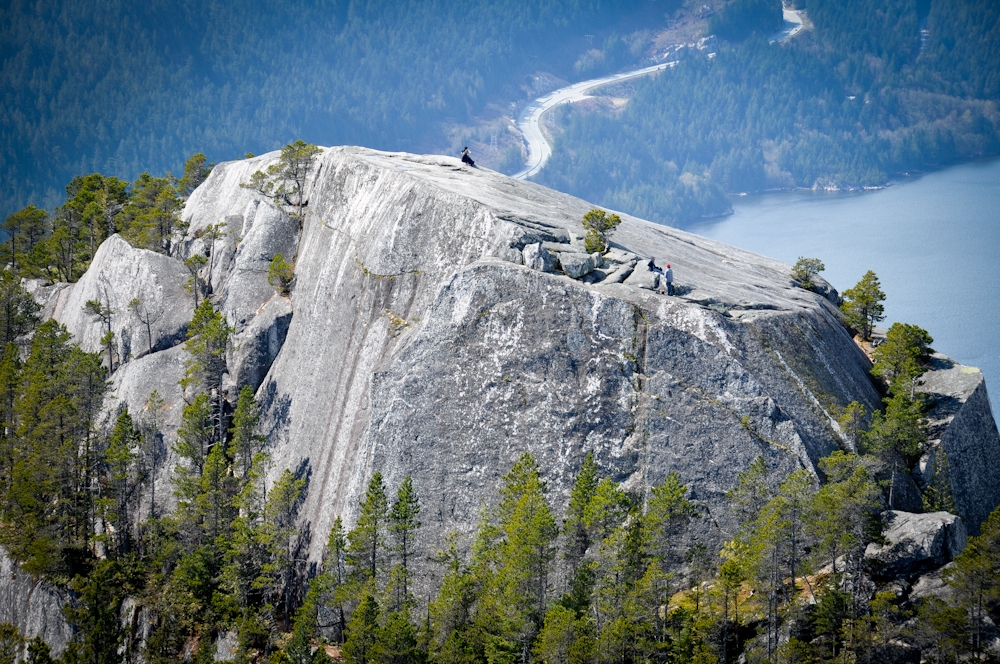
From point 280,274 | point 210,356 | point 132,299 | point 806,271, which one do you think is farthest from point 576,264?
point 132,299

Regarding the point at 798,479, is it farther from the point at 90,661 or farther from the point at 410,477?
the point at 90,661

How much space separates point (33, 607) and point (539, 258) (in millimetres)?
51005

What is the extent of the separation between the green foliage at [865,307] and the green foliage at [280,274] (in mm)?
47472

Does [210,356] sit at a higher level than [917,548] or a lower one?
higher

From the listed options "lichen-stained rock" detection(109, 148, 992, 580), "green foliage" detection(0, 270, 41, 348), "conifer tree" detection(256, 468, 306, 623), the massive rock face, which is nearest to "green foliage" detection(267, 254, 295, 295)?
the massive rock face

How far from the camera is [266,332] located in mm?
77688

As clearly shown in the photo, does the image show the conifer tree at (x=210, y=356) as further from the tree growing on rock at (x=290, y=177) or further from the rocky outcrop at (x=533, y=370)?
the tree growing on rock at (x=290, y=177)

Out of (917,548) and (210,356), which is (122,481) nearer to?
(210,356)

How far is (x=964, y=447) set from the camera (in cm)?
5906

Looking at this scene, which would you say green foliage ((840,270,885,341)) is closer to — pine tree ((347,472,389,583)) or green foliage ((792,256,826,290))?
green foliage ((792,256,826,290))

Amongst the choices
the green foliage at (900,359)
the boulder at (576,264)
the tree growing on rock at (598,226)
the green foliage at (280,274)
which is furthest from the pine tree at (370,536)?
the green foliage at (900,359)

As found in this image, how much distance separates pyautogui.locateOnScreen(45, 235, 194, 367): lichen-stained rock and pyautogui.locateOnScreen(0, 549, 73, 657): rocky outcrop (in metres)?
21.9

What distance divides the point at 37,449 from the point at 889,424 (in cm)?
6647

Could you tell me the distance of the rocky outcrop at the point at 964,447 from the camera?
188ft
